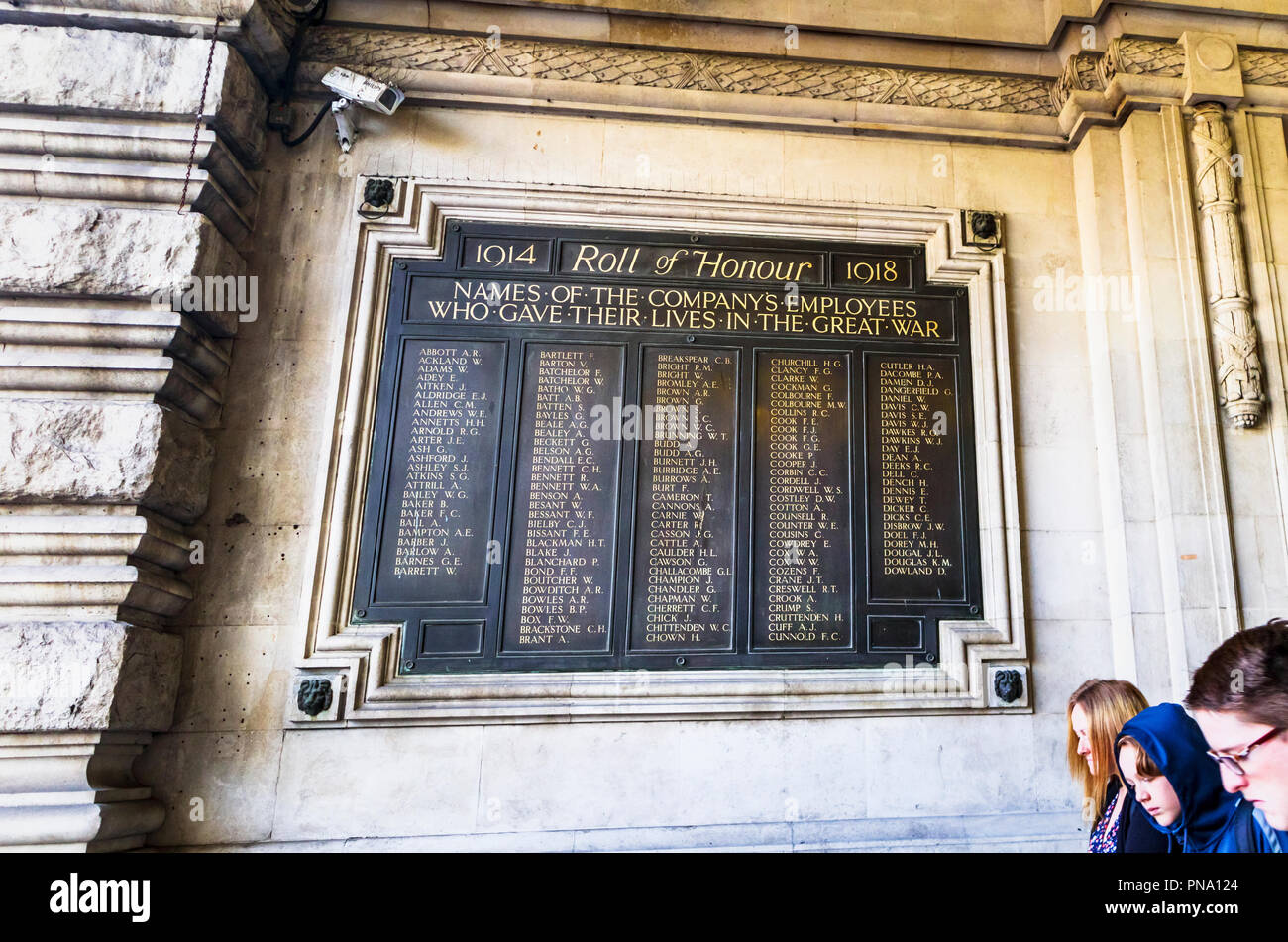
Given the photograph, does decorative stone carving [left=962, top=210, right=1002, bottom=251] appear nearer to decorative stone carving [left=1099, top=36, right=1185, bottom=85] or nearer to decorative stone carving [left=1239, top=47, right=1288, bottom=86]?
decorative stone carving [left=1099, top=36, right=1185, bottom=85]

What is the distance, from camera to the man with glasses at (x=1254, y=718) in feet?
5.73

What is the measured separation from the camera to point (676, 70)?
5.82 meters

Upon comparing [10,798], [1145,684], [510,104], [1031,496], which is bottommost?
[10,798]

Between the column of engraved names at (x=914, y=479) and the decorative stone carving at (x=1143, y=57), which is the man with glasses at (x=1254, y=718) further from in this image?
the decorative stone carving at (x=1143, y=57)

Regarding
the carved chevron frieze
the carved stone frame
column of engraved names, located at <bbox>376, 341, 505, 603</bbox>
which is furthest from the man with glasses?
the carved chevron frieze

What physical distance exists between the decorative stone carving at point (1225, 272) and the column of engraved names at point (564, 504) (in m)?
4.00

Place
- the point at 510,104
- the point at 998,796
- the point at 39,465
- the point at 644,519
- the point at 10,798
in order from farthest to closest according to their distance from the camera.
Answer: the point at 510,104 < the point at 644,519 < the point at 998,796 < the point at 39,465 < the point at 10,798

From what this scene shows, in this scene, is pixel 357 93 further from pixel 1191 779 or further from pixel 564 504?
pixel 1191 779

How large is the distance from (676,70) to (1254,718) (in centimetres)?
546

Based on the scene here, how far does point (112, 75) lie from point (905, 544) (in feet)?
18.9

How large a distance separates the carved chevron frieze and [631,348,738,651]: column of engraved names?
2.13m

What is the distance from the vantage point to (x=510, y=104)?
5.67 meters
